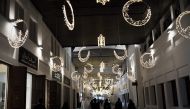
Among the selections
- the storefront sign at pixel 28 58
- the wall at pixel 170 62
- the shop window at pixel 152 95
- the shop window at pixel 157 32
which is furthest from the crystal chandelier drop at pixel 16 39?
the shop window at pixel 152 95

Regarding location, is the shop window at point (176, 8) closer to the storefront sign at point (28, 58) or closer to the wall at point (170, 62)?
the wall at point (170, 62)

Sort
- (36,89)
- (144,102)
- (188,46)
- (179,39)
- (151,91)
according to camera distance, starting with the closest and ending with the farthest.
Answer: (188,46), (179,39), (36,89), (151,91), (144,102)

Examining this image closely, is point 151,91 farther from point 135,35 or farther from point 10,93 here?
point 10,93

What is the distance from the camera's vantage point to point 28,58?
9.94 meters

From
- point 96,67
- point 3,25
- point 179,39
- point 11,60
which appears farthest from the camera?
point 96,67

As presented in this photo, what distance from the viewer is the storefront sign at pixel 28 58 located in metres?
9.04

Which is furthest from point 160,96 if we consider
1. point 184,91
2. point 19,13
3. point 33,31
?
point 19,13

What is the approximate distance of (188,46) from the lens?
9172 mm

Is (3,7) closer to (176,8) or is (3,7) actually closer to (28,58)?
(28,58)

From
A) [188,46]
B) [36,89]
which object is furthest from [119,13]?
[36,89]

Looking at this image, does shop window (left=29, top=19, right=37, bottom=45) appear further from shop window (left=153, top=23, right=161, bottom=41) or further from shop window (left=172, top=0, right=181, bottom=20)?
shop window (left=153, top=23, right=161, bottom=41)

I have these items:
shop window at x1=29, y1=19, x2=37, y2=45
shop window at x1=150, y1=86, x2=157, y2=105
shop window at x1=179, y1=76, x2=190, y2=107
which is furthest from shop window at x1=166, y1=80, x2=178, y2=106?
shop window at x1=29, y1=19, x2=37, y2=45

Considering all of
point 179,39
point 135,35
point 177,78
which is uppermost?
point 135,35

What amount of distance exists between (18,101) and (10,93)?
1.24 ft
